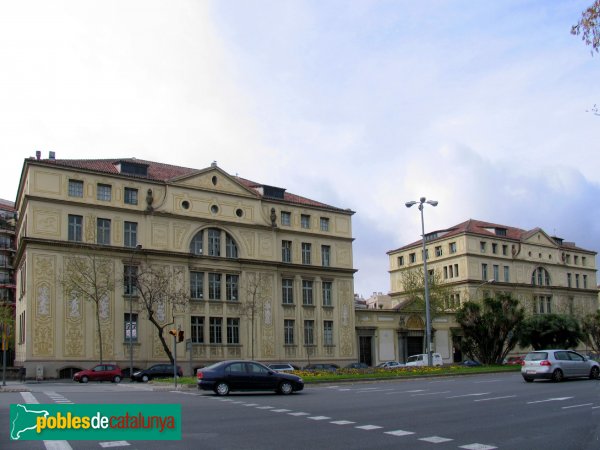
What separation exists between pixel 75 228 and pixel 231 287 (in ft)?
45.1

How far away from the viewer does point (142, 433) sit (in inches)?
499

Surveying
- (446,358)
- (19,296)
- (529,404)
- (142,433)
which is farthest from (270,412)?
(446,358)

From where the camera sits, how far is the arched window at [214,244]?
54312 mm

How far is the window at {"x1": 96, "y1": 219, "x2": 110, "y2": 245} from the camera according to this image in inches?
1940

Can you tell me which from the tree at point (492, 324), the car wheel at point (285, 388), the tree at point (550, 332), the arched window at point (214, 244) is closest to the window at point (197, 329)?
the arched window at point (214, 244)

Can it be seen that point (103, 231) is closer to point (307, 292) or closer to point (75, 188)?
point (75, 188)

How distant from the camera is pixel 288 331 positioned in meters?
58.2

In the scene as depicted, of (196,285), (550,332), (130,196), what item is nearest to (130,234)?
(130,196)

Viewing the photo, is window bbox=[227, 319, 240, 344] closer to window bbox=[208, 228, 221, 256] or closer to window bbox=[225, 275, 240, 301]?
window bbox=[225, 275, 240, 301]

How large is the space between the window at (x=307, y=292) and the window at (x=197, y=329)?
34.2 feet

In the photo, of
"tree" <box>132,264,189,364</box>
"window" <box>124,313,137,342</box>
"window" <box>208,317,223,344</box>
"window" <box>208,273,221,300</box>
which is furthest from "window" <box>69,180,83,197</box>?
"window" <box>208,317,223,344</box>

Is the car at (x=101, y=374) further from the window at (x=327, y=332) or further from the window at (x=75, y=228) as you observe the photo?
the window at (x=327, y=332)

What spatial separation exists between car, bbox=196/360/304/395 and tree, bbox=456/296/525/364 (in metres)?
26.6

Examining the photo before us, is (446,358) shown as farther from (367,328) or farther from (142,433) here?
(142,433)
